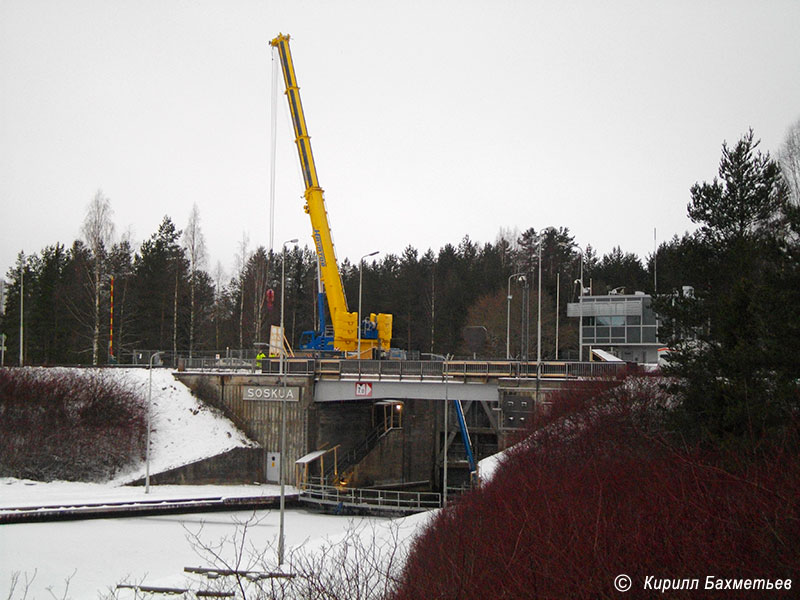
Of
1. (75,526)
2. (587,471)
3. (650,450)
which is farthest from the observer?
Answer: (75,526)

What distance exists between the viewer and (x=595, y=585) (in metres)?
8.51

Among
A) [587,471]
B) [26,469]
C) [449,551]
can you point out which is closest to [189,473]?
[26,469]

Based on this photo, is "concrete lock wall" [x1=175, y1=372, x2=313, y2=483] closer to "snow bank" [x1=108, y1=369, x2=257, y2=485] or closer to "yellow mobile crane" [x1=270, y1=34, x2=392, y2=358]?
"snow bank" [x1=108, y1=369, x2=257, y2=485]

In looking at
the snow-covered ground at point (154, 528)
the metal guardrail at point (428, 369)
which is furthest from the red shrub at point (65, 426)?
the metal guardrail at point (428, 369)

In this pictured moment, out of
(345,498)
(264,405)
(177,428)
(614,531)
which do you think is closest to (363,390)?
(345,498)

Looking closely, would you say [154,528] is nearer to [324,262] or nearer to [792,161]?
[324,262]

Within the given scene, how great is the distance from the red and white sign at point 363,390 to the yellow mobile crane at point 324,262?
348cm

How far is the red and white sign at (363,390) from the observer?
34.7m

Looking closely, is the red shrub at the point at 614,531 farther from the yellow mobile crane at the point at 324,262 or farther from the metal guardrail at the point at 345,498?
the yellow mobile crane at the point at 324,262

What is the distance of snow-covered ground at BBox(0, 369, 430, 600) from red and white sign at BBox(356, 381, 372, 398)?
21.7 feet

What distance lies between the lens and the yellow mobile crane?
123 feet

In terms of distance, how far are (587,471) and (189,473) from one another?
906 inches

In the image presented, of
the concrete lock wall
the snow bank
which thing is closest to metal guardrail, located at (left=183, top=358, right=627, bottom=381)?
the concrete lock wall

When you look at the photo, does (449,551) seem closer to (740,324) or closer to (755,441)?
(755,441)
